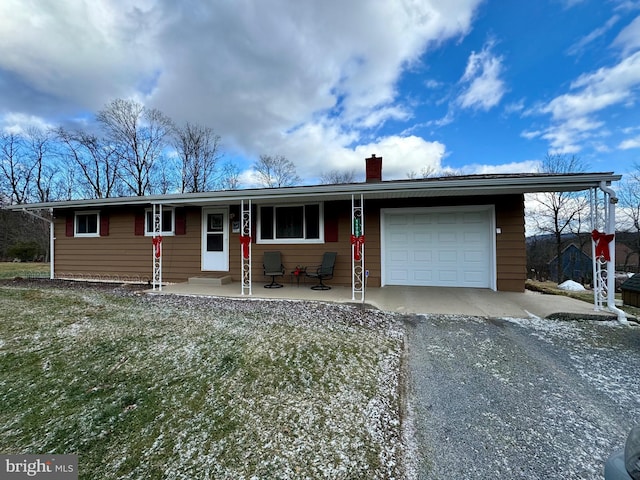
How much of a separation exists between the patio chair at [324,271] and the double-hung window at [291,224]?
0.50 m

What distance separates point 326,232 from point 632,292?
6416 millimetres

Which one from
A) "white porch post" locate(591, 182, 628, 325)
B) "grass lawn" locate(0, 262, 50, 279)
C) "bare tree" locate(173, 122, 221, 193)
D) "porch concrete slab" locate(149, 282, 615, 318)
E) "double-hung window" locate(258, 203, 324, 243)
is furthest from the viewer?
"bare tree" locate(173, 122, 221, 193)

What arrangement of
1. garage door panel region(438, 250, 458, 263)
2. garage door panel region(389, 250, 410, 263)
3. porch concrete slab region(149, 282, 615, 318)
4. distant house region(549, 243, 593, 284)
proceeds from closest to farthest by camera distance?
porch concrete slab region(149, 282, 615, 318) < garage door panel region(438, 250, 458, 263) < garage door panel region(389, 250, 410, 263) < distant house region(549, 243, 593, 284)

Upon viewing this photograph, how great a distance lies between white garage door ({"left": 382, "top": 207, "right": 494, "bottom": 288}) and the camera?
269 inches

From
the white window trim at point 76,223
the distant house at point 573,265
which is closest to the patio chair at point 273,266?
the white window trim at point 76,223

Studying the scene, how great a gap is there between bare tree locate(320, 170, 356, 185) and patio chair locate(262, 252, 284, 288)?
1671 centimetres

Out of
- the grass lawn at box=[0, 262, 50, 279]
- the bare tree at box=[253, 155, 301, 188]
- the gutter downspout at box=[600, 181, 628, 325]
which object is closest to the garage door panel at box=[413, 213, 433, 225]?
the gutter downspout at box=[600, 181, 628, 325]

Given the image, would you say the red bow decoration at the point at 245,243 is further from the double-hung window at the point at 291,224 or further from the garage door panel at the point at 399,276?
the garage door panel at the point at 399,276

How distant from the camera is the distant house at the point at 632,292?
18.1 ft

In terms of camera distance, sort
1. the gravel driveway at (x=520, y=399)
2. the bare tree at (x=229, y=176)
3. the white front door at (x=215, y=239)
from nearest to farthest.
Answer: the gravel driveway at (x=520, y=399)
the white front door at (x=215, y=239)
the bare tree at (x=229, y=176)

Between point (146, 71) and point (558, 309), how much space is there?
15450 mm

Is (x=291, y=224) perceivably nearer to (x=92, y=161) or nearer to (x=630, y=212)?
(x=92, y=161)

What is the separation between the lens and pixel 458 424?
2135mm

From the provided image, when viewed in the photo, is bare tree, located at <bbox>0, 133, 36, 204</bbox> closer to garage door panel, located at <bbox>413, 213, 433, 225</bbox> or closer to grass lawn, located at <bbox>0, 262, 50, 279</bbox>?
grass lawn, located at <bbox>0, 262, 50, 279</bbox>
